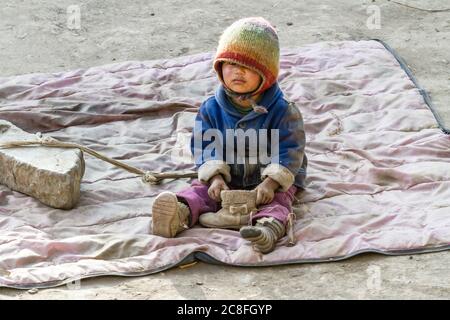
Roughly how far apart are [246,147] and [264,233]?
1.84ft

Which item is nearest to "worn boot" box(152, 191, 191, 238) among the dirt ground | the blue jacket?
the blue jacket

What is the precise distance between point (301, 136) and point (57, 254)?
3.98 feet

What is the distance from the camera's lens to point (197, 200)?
425 cm

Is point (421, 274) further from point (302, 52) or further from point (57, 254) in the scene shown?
point (302, 52)

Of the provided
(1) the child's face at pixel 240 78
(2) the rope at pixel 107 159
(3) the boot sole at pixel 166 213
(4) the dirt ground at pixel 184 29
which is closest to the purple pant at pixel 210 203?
(3) the boot sole at pixel 166 213

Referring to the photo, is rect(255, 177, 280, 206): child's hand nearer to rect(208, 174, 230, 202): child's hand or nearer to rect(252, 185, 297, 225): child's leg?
rect(252, 185, 297, 225): child's leg

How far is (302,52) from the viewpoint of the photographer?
612 centimetres

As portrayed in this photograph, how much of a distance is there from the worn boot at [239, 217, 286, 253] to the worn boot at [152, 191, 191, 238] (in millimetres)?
343

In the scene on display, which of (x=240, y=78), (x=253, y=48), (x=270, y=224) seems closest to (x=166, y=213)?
(x=270, y=224)

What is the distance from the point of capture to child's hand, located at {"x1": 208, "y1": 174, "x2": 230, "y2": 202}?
14.0ft

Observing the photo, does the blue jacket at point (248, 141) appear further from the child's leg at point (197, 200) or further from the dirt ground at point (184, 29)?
the dirt ground at point (184, 29)
